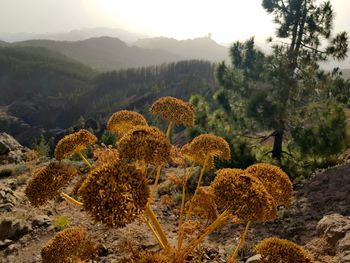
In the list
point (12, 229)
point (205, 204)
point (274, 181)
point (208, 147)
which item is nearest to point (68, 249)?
point (208, 147)

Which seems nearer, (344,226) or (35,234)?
(344,226)

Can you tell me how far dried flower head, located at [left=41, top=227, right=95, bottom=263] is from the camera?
5906 millimetres

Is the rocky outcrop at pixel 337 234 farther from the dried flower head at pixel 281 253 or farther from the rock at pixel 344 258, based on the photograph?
the dried flower head at pixel 281 253

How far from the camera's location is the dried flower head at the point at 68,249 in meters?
5.91

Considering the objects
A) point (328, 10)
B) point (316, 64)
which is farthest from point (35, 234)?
point (328, 10)

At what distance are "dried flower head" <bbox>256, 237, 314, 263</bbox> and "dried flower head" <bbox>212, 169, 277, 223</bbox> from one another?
0.50m

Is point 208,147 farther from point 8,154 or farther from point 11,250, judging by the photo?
point 8,154

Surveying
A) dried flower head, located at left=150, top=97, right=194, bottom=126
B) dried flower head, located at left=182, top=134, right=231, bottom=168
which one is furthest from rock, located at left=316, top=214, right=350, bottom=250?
dried flower head, located at left=150, top=97, right=194, bottom=126

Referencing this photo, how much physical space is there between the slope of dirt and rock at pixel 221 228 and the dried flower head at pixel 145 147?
490 centimetres

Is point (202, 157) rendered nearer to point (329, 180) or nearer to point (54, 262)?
point (54, 262)

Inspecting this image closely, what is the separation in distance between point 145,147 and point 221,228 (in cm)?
1030

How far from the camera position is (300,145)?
2119 cm

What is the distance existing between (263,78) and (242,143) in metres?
4.71

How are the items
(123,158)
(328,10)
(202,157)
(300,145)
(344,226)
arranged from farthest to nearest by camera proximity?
(328,10) < (300,145) < (344,226) < (202,157) < (123,158)
